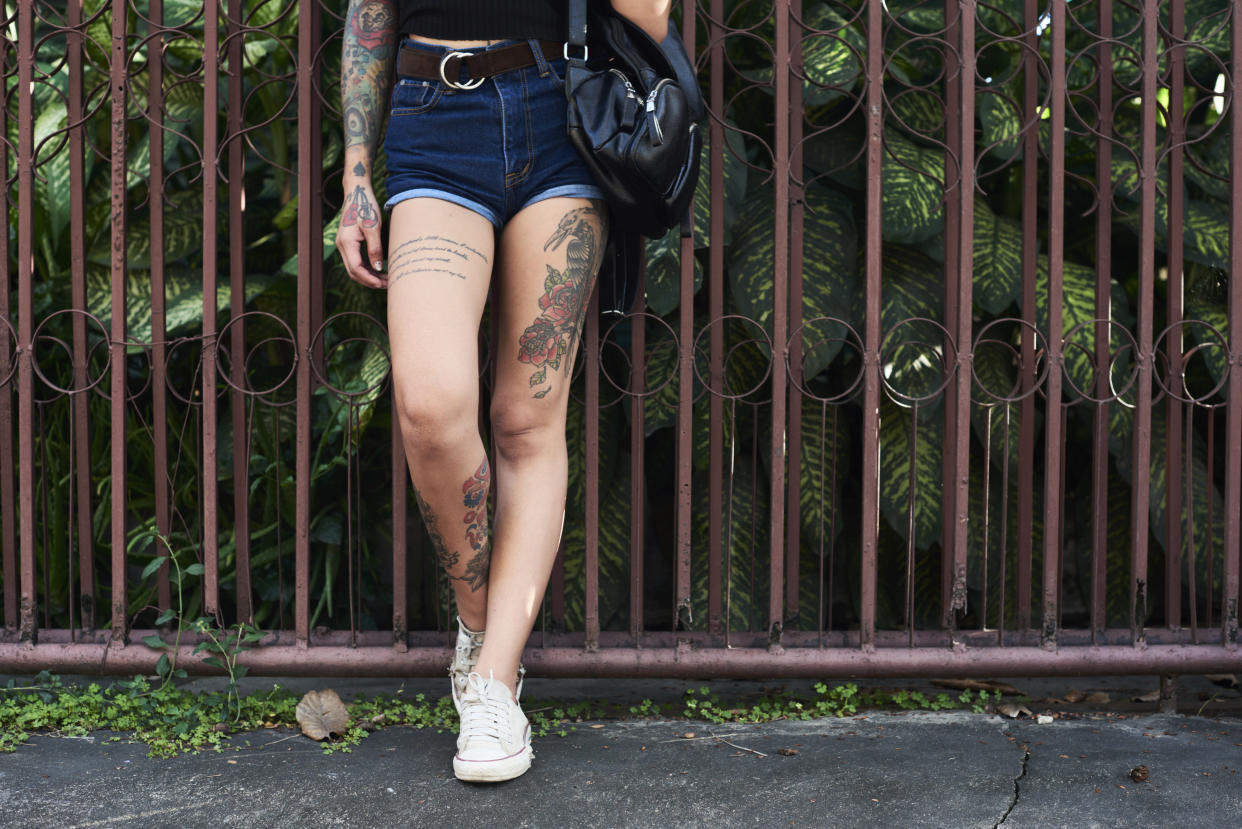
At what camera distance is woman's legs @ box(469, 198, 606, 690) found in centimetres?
199

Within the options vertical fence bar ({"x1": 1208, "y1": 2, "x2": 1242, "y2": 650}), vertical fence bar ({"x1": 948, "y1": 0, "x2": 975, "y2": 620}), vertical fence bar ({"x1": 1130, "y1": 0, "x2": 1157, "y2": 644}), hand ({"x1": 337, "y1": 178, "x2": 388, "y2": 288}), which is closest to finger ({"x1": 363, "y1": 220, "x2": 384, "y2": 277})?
hand ({"x1": 337, "y1": 178, "x2": 388, "y2": 288})

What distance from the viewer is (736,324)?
2.60 meters

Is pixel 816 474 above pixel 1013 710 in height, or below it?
above

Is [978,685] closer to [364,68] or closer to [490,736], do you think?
[490,736]

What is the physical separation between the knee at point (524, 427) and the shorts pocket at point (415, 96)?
54cm

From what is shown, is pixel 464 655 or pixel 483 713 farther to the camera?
pixel 464 655

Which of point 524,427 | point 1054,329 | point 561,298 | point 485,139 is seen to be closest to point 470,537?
point 524,427

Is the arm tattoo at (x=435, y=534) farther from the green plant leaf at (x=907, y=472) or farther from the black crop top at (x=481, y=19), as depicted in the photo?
the green plant leaf at (x=907, y=472)

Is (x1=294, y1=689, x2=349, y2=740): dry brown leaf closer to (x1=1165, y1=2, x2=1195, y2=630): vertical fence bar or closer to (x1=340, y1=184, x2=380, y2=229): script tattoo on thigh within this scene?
(x1=340, y1=184, x2=380, y2=229): script tattoo on thigh

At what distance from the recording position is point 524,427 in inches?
80.4

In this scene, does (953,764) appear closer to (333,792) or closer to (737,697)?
(737,697)

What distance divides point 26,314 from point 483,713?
4.27 feet

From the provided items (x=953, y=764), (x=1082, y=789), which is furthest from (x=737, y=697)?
(x=1082, y=789)

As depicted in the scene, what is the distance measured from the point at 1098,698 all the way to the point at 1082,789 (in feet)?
2.23
